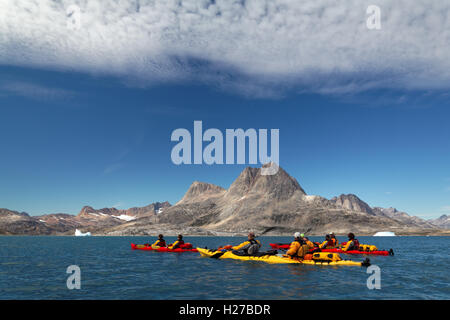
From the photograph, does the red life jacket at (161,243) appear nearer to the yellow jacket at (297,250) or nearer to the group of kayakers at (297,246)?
the group of kayakers at (297,246)

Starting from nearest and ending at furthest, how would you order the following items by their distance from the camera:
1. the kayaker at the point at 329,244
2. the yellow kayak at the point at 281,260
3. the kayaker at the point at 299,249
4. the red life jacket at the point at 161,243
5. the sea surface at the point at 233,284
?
the sea surface at the point at 233,284, the yellow kayak at the point at 281,260, the kayaker at the point at 299,249, the kayaker at the point at 329,244, the red life jacket at the point at 161,243

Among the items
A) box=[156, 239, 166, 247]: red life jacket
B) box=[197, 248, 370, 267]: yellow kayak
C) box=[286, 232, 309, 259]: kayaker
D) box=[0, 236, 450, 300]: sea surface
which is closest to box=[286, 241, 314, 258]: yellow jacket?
box=[286, 232, 309, 259]: kayaker

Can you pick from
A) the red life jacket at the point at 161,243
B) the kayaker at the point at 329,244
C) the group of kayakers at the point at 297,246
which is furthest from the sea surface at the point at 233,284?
the red life jacket at the point at 161,243

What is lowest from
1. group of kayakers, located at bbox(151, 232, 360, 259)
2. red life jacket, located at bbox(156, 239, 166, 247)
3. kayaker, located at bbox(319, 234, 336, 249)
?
red life jacket, located at bbox(156, 239, 166, 247)

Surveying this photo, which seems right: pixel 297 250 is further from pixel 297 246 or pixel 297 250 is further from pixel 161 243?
pixel 161 243

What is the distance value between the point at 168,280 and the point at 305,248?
12659mm

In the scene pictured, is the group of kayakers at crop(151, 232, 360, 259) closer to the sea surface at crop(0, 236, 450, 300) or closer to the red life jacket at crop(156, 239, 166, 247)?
the sea surface at crop(0, 236, 450, 300)

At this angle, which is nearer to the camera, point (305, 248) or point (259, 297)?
point (259, 297)

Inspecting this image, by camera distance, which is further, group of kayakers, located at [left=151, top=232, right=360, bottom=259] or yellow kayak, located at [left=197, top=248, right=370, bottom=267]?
group of kayakers, located at [left=151, top=232, right=360, bottom=259]

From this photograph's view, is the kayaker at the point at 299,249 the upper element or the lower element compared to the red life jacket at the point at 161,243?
upper

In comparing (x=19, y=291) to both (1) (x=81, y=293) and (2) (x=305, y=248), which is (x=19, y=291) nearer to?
(1) (x=81, y=293)

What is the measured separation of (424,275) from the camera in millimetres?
22625

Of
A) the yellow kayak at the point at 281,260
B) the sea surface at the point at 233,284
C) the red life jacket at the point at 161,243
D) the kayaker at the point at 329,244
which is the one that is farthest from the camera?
the red life jacket at the point at 161,243
